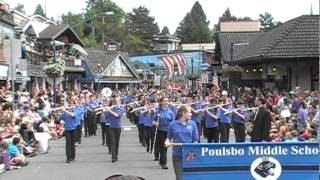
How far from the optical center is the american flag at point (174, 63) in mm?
86688

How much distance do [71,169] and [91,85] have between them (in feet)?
191

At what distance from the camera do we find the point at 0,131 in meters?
19.0

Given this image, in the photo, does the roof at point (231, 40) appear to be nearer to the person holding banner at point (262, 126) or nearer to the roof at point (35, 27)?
the roof at point (35, 27)

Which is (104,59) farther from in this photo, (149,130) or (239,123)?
(239,123)

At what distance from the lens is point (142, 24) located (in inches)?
6452

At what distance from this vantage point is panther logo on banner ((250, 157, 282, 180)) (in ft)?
29.2

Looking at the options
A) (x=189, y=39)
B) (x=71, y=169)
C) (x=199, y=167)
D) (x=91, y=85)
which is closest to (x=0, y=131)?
(x=71, y=169)

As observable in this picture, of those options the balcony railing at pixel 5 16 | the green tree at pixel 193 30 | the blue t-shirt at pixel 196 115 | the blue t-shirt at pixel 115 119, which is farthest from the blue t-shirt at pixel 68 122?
the green tree at pixel 193 30

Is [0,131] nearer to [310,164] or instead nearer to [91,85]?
[310,164]

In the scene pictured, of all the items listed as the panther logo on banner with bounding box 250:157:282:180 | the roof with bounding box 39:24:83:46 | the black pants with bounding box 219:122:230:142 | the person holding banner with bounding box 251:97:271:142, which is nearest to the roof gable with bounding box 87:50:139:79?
the roof with bounding box 39:24:83:46

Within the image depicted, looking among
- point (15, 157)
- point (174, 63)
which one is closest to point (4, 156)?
point (15, 157)

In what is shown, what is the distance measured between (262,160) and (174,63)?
79225 mm

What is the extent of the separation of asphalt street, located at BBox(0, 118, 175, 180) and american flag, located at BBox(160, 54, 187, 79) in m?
64.0

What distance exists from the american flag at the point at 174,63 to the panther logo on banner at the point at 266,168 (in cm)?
7660
